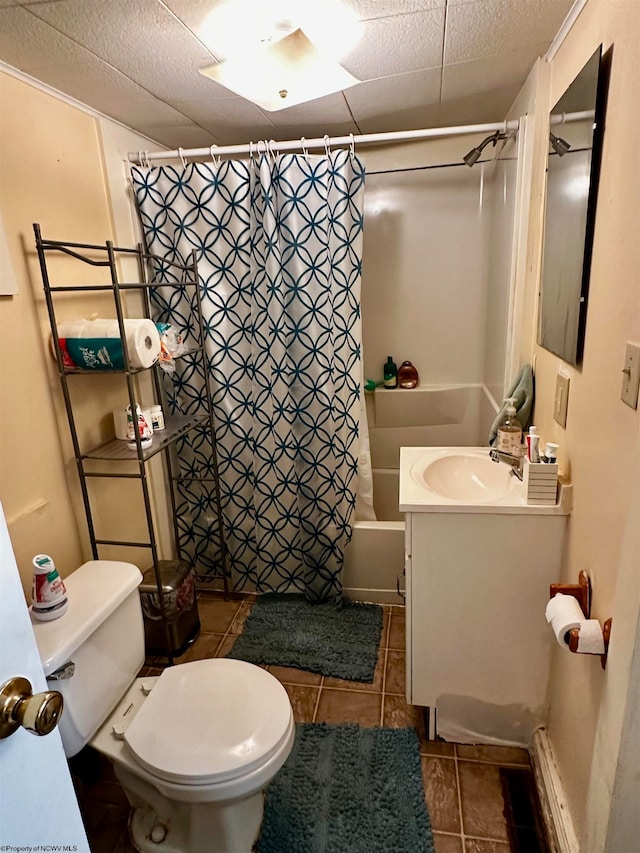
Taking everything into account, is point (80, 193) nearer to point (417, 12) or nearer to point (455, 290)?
point (417, 12)

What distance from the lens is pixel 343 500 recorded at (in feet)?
7.00

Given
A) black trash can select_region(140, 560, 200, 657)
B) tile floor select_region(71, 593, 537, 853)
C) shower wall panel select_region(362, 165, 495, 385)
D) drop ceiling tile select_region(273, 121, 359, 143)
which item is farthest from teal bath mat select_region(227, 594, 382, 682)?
drop ceiling tile select_region(273, 121, 359, 143)

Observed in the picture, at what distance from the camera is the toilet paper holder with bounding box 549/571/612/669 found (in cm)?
98

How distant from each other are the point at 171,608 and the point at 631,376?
172cm

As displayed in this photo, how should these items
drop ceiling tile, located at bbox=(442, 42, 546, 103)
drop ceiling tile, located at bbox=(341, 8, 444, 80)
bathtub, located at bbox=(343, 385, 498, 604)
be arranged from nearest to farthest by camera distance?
drop ceiling tile, located at bbox=(341, 8, 444, 80)
drop ceiling tile, located at bbox=(442, 42, 546, 103)
bathtub, located at bbox=(343, 385, 498, 604)

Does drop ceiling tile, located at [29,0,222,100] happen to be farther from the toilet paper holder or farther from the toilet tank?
the toilet paper holder

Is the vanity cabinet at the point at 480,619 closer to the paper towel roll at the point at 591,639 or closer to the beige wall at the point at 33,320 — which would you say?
the paper towel roll at the point at 591,639

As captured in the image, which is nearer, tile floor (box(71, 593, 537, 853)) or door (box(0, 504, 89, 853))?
door (box(0, 504, 89, 853))

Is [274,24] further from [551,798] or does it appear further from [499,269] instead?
[551,798]

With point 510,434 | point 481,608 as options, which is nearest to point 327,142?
point 510,434

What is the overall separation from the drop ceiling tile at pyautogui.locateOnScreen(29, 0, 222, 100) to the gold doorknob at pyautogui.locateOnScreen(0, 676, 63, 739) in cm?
137

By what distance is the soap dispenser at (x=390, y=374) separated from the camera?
272 centimetres

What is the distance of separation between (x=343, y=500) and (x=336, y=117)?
158cm

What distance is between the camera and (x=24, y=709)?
578mm
